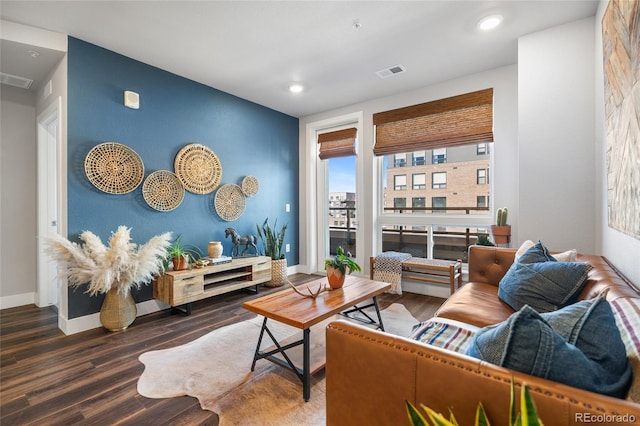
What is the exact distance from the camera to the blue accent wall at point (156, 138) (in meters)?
2.71

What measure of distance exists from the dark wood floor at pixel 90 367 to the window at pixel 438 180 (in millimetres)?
1520

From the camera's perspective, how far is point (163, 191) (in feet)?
10.7

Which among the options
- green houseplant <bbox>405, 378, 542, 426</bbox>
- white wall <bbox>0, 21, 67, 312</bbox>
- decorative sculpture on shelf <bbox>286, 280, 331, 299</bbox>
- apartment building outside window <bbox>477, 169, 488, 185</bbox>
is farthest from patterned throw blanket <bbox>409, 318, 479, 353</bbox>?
white wall <bbox>0, 21, 67, 312</bbox>

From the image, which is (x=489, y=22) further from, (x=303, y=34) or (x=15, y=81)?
(x=15, y=81)

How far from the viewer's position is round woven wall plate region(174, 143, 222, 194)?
342 cm

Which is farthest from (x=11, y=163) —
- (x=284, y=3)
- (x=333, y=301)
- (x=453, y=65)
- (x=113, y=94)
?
(x=453, y=65)

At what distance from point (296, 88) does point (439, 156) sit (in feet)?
6.83

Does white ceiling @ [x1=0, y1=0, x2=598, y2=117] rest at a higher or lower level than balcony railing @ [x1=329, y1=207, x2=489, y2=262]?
higher

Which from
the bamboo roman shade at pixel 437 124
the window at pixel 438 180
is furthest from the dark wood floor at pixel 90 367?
the bamboo roman shade at pixel 437 124

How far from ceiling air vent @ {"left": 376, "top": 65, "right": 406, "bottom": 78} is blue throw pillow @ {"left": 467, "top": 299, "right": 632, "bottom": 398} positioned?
3058 mm

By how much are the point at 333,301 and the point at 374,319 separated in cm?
100

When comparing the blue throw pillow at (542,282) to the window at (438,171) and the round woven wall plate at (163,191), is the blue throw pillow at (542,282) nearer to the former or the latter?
the window at (438,171)

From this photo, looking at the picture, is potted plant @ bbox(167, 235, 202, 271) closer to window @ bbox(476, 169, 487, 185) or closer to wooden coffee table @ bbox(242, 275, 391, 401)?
wooden coffee table @ bbox(242, 275, 391, 401)

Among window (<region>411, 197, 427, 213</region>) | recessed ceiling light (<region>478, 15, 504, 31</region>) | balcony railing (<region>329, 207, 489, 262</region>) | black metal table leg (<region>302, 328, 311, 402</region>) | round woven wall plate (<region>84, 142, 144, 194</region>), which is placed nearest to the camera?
black metal table leg (<region>302, 328, 311, 402</region>)
